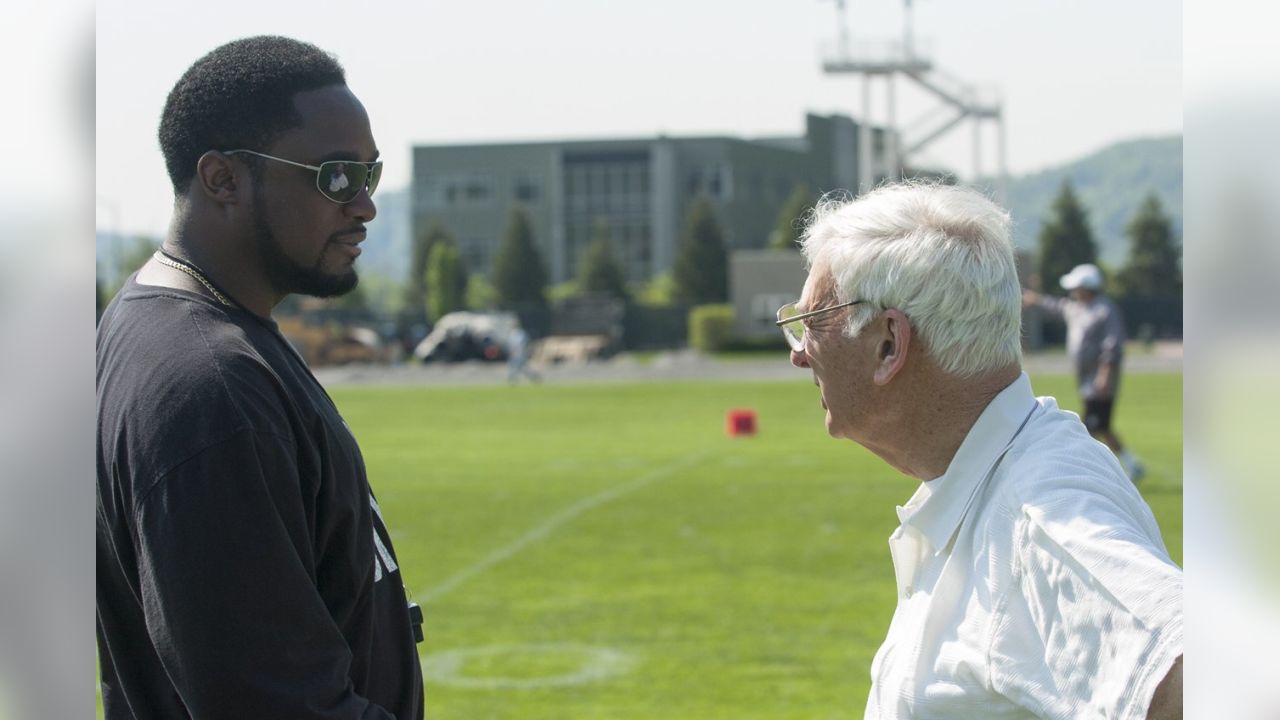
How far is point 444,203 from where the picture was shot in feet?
347

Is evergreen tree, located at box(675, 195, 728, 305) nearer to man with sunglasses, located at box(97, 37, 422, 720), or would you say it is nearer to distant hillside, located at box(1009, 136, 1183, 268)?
distant hillside, located at box(1009, 136, 1183, 268)

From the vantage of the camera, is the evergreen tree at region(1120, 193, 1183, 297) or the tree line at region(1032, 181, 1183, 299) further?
the evergreen tree at region(1120, 193, 1183, 297)

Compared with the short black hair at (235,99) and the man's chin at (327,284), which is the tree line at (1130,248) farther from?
the short black hair at (235,99)

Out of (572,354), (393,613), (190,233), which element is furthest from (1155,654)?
(572,354)

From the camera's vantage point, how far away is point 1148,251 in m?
74.3

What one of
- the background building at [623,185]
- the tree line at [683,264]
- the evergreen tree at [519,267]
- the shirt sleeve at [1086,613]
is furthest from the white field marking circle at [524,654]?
the background building at [623,185]

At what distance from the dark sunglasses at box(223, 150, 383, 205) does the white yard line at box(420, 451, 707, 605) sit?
262 inches

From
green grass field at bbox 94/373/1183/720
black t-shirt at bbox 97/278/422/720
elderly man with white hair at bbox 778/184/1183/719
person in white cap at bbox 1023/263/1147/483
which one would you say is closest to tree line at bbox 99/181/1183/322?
green grass field at bbox 94/373/1183/720

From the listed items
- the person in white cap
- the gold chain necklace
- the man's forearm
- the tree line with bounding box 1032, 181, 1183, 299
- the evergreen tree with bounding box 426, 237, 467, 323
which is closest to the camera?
the man's forearm

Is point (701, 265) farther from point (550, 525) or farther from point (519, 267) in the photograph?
point (550, 525)

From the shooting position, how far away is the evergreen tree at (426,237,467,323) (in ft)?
301

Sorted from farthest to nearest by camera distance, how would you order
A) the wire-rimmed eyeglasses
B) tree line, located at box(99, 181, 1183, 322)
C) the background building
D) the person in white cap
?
the background building, tree line, located at box(99, 181, 1183, 322), the person in white cap, the wire-rimmed eyeglasses

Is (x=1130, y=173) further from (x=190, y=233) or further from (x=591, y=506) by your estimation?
(x=190, y=233)

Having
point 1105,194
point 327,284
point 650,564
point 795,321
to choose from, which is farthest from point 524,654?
point 1105,194
